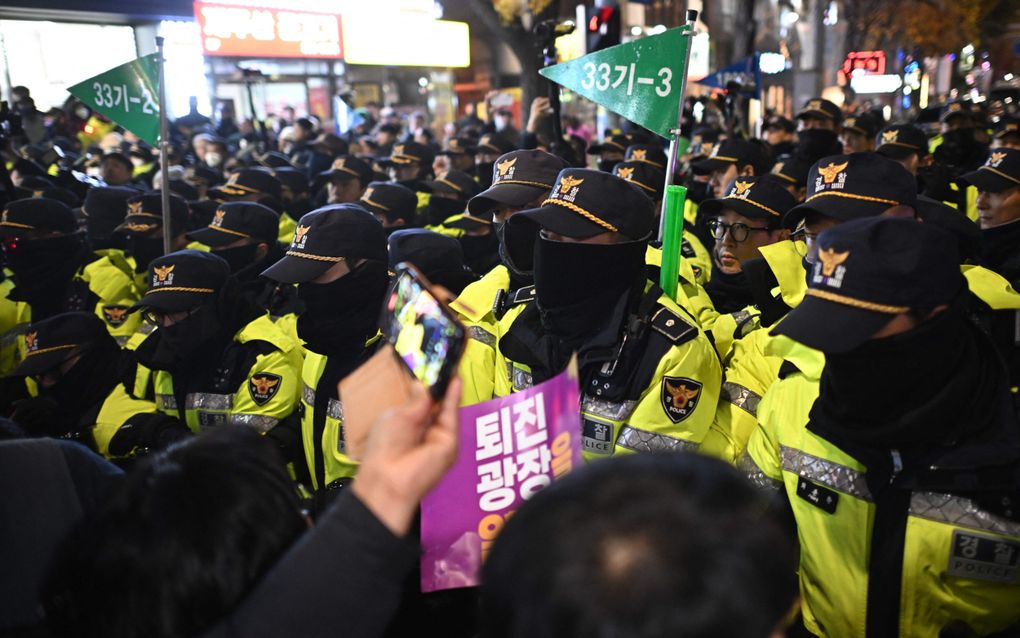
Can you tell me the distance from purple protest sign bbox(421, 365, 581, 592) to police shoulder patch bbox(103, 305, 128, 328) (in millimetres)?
4385

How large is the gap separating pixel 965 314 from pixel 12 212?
6270mm

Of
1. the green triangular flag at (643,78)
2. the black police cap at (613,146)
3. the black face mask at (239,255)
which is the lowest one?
the black face mask at (239,255)

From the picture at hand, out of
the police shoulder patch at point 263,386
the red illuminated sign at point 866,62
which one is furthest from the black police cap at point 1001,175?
the red illuminated sign at point 866,62

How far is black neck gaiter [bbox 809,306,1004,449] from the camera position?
2.01 metres

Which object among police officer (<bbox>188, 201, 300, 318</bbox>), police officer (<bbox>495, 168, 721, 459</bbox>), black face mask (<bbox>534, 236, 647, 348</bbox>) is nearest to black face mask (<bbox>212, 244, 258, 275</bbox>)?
police officer (<bbox>188, 201, 300, 318</bbox>)

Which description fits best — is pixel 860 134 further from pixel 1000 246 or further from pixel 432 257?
pixel 432 257

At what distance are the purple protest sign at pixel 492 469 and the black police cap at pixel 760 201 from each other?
2.79m

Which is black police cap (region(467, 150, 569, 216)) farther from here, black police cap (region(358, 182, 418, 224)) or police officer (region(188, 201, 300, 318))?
black police cap (region(358, 182, 418, 224))

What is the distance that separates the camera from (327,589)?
1210mm

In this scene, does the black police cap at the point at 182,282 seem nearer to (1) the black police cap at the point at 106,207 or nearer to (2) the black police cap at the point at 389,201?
(2) the black police cap at the point at 389,201

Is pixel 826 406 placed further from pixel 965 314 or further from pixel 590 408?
pixel 590 408

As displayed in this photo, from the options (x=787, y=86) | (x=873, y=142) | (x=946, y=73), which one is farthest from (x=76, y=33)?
(x=946, y=73)

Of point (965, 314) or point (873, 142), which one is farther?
point (873, 142)

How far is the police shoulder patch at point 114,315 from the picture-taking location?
5.57 meters
